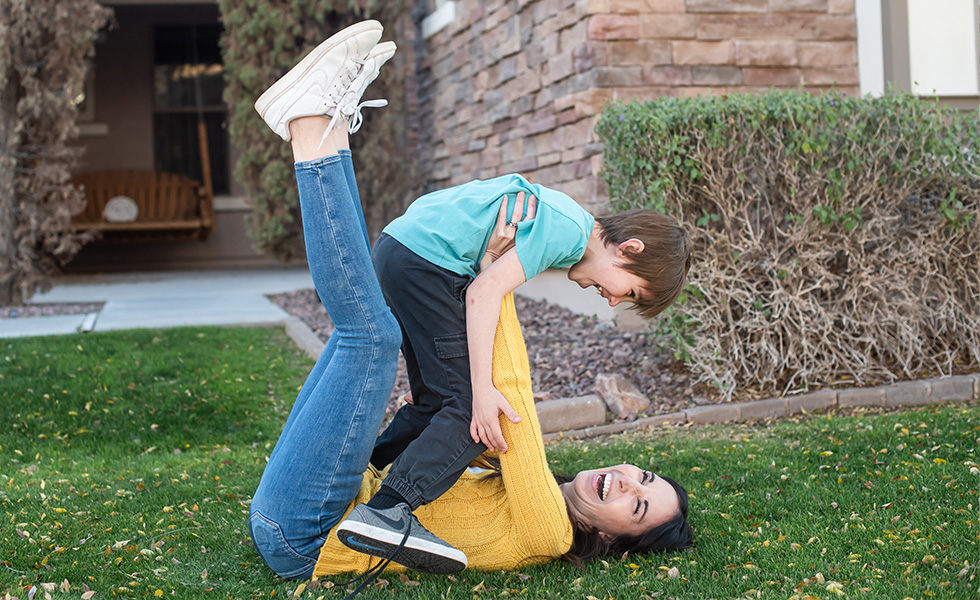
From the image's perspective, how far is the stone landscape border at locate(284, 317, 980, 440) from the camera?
4.01 metres

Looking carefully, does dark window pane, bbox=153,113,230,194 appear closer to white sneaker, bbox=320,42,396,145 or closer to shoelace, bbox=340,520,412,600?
white sneaker, bbox=320,42,396,145

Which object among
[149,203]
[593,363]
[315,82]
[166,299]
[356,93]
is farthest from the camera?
[149,203]

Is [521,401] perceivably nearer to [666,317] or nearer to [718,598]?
[718,598]

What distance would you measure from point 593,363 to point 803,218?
1.32 meters

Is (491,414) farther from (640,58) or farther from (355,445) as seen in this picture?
(640,58)

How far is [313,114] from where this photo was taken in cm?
221

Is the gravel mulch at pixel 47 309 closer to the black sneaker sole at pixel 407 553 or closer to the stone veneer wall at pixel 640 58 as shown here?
A: the stone veneer wall at pixel 640 58

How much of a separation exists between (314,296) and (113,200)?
13.1 ft

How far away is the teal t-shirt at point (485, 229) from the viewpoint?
2.31 m

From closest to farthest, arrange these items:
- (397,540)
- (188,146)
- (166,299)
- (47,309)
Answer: (397,540), (47,309), (166,299), (188,146)

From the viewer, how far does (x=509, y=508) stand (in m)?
2.38

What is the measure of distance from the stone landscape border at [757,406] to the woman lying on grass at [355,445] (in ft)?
5.04

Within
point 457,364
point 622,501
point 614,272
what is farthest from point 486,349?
point 622,501

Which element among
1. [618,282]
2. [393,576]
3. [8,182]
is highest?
[8,182]
